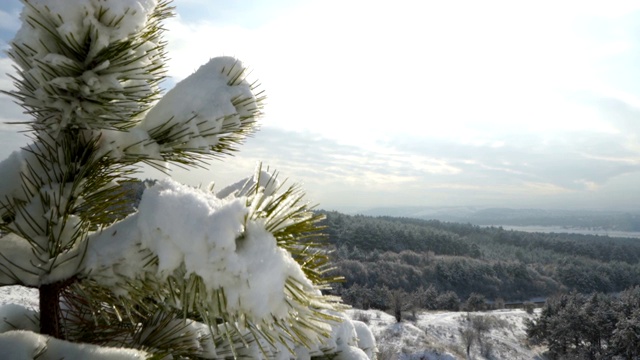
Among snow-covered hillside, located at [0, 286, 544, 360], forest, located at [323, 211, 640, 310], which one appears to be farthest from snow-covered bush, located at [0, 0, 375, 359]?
forest, located at [323, 211, 640, 310]

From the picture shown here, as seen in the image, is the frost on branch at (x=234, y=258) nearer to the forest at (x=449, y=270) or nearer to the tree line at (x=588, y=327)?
the tree line at (x=588, y=327)

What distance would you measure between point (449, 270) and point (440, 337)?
39.5m

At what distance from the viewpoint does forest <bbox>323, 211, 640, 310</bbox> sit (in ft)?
249

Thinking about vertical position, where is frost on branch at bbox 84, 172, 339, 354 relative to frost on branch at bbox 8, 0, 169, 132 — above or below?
below

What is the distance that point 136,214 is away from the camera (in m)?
1.71

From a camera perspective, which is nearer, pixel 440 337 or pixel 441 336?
pixel 440 337

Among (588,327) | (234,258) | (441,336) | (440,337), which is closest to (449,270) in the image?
(441,336)

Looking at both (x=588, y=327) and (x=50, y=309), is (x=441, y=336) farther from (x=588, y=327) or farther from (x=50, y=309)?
(x=50, y=309)

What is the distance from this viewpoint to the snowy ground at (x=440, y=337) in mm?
46062

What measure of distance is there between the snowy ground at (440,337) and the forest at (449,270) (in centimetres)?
785

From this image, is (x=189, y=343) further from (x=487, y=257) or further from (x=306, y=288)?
(x=487, y=257)

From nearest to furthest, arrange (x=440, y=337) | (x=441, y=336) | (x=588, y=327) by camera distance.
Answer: (x=588, y=327) < (x=440, y=337) < (x=441, y=336)

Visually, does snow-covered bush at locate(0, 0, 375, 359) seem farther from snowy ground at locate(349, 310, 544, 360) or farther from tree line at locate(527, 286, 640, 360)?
tree line at locate(527, 286, 640, 360)

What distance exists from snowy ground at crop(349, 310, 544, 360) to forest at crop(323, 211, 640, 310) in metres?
7.85
